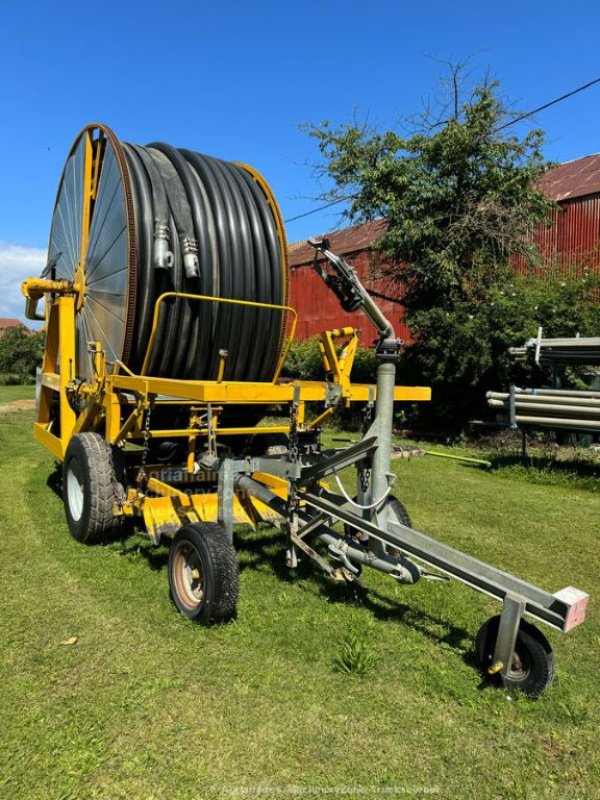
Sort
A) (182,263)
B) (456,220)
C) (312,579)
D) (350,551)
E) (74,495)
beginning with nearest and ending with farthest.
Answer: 1. (350,551)
2. (312,579)
3. (182,263)
4. (74,495)
5. (456,220)

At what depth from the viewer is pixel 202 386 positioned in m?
3.65

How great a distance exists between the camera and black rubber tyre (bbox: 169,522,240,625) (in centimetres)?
353

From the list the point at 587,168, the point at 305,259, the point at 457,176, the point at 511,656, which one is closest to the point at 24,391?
the point at 305,259

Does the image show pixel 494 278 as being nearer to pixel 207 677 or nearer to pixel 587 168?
pixel 587 168

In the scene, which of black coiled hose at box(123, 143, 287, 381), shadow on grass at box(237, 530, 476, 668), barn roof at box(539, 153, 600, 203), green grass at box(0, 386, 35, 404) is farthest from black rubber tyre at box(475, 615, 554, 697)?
green grass at box(0, 386, 35, 404)

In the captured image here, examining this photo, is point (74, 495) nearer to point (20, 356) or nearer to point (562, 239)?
point (562, 239)

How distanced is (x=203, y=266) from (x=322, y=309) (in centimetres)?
1632

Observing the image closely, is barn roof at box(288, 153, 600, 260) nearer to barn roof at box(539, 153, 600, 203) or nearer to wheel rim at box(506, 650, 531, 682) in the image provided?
barn roof at box(539, 153, 600, 203)

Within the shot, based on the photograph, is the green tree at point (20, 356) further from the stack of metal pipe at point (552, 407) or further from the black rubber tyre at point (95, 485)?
the black rubber tyre at point (95, 485)

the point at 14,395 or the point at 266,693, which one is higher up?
the point at 14,395

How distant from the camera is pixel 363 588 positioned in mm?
4148

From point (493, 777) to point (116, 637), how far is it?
2108 mm

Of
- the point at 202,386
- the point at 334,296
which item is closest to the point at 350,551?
the point at 202,386

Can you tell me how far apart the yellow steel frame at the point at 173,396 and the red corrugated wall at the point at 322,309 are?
12.0 m
